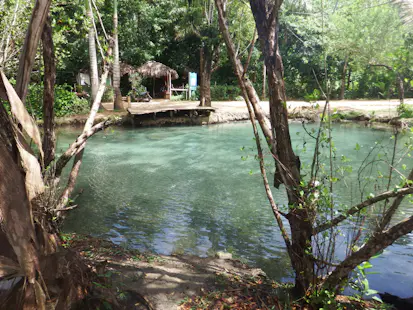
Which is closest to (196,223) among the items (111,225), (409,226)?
(111,225)

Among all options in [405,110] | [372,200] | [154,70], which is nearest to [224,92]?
[154,70]

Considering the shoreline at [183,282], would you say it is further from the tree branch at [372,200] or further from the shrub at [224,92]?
the shrub at [224,92]

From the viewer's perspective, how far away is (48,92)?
4.40 metres

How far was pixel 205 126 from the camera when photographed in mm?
18000

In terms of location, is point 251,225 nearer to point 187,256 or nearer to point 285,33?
point 187,256

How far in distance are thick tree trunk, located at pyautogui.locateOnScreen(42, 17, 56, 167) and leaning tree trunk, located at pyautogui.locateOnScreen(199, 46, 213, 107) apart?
50.6ft

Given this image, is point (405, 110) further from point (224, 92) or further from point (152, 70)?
point (224, 92)

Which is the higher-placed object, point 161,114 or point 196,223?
point 161,114

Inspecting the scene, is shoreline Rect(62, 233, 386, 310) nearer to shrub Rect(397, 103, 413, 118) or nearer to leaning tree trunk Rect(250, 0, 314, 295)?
leaning tree trunk Rect(250, 0, 314, 295)

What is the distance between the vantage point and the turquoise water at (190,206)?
16.7ft

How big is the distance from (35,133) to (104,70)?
122 inches

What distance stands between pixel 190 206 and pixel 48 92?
3.70m

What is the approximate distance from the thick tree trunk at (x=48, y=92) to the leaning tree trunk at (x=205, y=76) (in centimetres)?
1542

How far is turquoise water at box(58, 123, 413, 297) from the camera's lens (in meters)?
5.09
